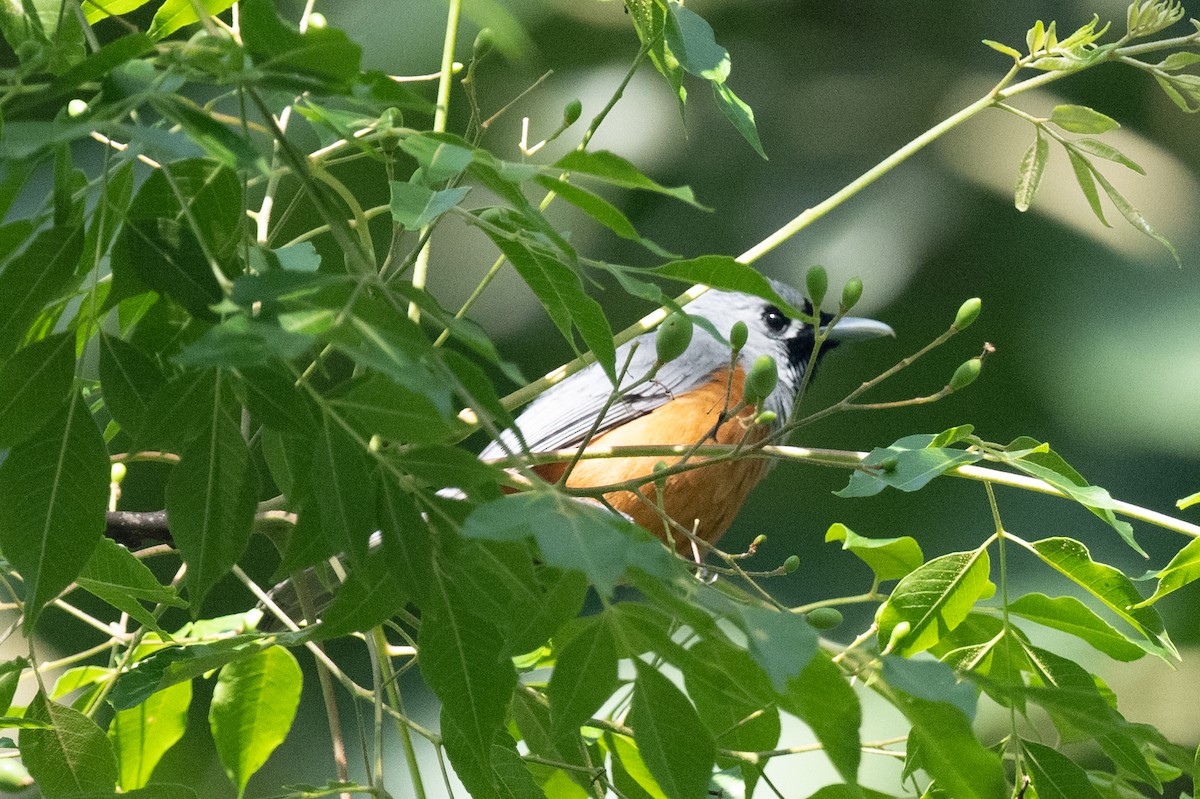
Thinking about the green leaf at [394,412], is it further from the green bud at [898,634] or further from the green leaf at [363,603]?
the green bud at [898,634]

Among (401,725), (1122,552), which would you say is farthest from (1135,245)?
(401,725)

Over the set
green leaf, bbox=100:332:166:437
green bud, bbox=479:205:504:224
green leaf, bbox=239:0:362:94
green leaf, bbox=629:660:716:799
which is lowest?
green leaf, bbox=629:660:716:799

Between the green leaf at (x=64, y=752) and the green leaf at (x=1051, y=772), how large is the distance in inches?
35.1

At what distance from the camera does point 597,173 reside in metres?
0.86

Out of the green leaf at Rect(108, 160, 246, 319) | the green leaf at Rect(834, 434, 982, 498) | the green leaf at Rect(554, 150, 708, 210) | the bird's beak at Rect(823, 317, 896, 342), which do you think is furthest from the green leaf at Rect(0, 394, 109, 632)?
the bird's beak at Rect(823, 317, 896, 342)

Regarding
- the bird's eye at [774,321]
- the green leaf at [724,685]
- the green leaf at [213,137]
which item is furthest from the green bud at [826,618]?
the bird's eye at [774,321]

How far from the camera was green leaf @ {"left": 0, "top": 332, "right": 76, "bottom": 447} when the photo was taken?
960 millimetres

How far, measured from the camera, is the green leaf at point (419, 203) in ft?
3.20

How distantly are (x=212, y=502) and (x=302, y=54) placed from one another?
1.28 feet

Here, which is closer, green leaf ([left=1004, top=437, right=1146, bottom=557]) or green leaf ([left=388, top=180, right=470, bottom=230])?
green leaf ([left=388, top=180, right=470, bottom=230])

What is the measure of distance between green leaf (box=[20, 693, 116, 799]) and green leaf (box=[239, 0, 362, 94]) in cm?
75

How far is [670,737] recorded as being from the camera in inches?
37.4

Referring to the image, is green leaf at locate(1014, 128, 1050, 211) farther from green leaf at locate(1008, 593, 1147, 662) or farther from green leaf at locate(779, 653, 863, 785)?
green leaf at locate(779, 653, 863, 785)

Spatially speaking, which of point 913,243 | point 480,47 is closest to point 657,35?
point 480,47
